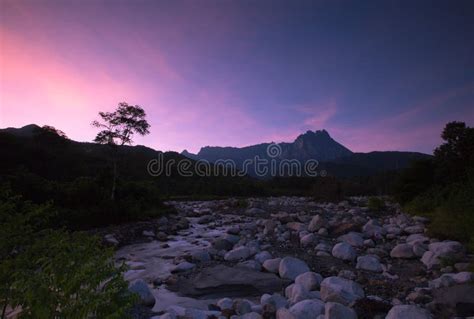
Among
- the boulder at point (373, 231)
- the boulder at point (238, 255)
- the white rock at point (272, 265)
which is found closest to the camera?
the white rock at point (272, 265)

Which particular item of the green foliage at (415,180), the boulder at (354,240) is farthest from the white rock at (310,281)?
the green foliage at (415,180)

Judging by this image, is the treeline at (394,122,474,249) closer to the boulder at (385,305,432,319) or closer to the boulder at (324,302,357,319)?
the boulder at (385,305,432,319)

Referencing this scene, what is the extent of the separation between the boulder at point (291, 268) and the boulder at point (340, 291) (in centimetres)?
155

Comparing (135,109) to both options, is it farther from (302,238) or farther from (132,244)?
(302,238)

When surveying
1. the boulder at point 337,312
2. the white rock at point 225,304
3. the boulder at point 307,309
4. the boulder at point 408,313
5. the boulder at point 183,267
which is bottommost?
the boulder at point 183,267

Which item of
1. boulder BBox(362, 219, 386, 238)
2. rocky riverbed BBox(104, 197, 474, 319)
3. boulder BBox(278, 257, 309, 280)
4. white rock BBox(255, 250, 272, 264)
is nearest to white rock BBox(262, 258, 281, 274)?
rocky riverbed BBox(104, 197, 474, 319)

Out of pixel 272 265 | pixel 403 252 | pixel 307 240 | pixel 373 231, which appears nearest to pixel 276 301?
pixel 272 265

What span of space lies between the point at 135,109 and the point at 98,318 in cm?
2079

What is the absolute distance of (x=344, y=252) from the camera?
9.66m

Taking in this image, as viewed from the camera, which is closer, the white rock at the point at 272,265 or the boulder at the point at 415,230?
the white rock at the point at 272,265

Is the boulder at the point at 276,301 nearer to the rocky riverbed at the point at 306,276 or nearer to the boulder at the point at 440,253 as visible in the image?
the rocky riverbed at the point at 306,276

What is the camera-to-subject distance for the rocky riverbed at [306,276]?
5.68 m

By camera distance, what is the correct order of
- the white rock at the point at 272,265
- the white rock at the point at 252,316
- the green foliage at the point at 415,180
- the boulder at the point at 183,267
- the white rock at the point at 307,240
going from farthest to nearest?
the green foliage at the point at 415,180
the white rock at the point at 307,240
the boulder at the point at 183,267
the white rock at the point at 272,265
the white rock at the point at 252,316

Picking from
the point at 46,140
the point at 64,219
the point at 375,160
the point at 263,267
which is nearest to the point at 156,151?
the point at 46,140
